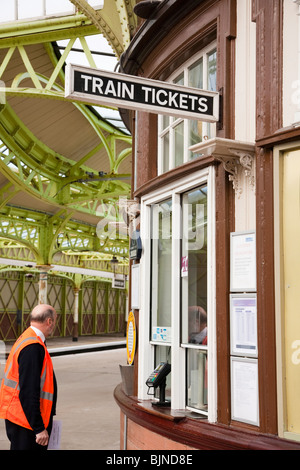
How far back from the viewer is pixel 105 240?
29.7 meters

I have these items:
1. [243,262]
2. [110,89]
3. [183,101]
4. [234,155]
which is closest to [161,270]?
[243,262]

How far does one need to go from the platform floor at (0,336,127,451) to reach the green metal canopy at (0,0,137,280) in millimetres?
3108

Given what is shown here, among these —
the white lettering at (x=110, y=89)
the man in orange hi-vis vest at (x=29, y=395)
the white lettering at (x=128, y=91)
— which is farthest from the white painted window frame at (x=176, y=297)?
the man in orange hi-vis vest at (x=29, y=395)

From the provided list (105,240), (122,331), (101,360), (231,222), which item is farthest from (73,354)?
(231,222)

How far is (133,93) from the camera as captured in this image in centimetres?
411

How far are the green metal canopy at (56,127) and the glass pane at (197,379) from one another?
2.39 m

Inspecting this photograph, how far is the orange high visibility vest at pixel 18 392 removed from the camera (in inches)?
161

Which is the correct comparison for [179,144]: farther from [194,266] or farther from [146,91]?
[146,91]

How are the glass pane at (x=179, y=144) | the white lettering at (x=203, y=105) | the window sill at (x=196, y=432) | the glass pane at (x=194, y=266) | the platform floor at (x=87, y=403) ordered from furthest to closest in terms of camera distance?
the platform floor at (x=87, y=403) < the glass pane at (x=179, y=144) < the glass pane at (x=194, y=266) < the white lettering at (x=203, y=105) < the window sill at (x=196, y=432)

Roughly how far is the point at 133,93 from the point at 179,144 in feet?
5.17

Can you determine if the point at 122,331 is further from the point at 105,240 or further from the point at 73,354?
the point at 73,354

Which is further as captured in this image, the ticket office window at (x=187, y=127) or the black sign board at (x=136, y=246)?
the black sign board at (x=136, y=246)
